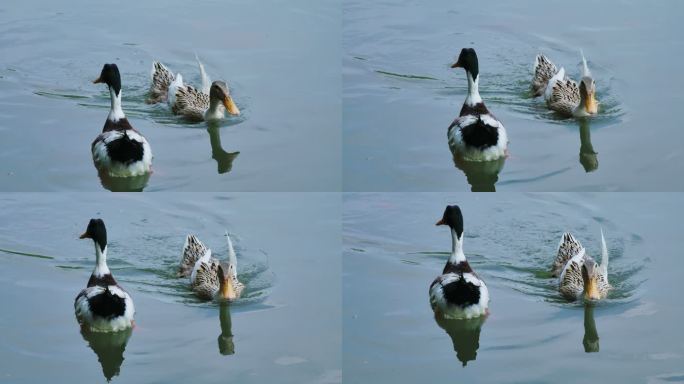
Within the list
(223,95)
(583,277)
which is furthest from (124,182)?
(583,277)

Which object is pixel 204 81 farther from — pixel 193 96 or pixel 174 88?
pixel 174 88

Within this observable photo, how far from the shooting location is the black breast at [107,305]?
671 inches

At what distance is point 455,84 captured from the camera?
20.6 meters

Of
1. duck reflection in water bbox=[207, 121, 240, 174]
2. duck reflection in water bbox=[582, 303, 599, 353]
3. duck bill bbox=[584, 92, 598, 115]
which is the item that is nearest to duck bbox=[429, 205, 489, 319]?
duck reflection in water bbox=[582, 303, 599, 353]

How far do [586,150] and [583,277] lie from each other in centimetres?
173

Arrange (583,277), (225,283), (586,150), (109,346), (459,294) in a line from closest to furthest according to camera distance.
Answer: (109,346) → (459,294) → (225,283) → (583,277) → (586,150)

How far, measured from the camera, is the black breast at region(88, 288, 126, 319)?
17.0 metres

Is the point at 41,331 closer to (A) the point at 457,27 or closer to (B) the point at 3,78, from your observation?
(B) the point at 3,78

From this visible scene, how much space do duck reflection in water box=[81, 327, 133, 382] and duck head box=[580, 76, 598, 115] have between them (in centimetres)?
621

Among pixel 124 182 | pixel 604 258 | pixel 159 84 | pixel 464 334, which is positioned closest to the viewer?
pixel 464 334

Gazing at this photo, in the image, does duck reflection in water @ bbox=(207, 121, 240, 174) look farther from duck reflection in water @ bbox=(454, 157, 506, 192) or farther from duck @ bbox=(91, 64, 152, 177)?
duck reflection in water @ bbox=(454, 157, 506, 192)

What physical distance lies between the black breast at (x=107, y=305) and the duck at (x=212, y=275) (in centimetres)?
116

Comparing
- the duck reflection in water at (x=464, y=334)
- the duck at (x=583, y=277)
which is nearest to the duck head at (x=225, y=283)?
the duck reflection in water at (x=464, y=334)

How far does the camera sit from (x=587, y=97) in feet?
64.1
